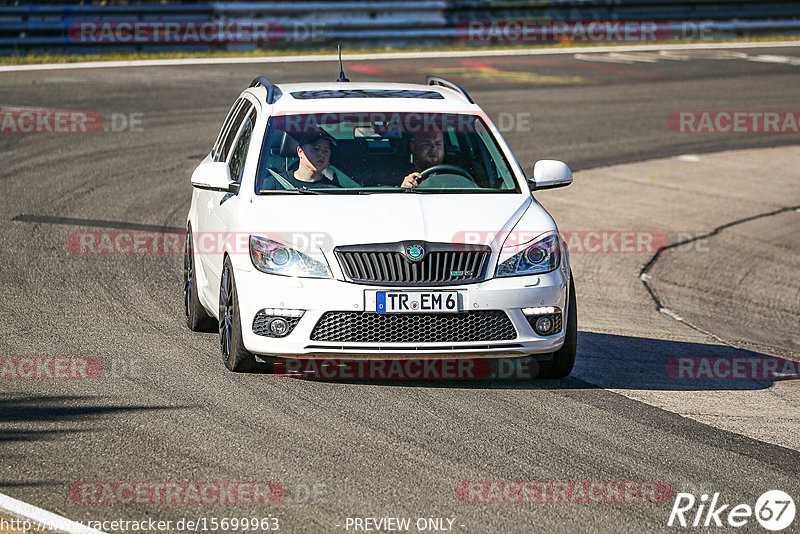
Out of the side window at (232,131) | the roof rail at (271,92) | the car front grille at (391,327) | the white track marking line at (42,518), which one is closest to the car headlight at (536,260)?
the car front grille at (391,327)

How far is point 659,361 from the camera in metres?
8.91

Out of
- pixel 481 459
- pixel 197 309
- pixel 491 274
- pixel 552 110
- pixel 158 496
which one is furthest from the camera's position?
pixel 552 110

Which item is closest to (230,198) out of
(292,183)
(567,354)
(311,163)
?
(292,183)

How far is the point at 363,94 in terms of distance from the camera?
902 cm

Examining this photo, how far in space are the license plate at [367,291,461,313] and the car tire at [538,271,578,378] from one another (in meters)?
0.88

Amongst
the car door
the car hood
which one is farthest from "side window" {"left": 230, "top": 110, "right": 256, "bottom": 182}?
the car hood

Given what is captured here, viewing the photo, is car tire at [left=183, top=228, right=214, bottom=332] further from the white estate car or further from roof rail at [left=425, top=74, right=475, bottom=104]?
roof rail at [left=425, top=74, right=475, bottom=104]

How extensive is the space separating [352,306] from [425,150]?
1.77 m

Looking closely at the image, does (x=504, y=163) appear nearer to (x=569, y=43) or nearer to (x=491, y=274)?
(x=491, y=274)

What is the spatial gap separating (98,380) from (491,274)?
8.07 ft

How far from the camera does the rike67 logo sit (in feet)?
17.6

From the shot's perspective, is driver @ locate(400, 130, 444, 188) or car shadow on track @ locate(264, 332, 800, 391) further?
driver @ locate(400, 130, 444, 188)

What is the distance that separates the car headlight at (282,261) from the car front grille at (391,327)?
10.7 inches

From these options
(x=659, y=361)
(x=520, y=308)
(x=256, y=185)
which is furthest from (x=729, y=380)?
(x=256, y=185)
